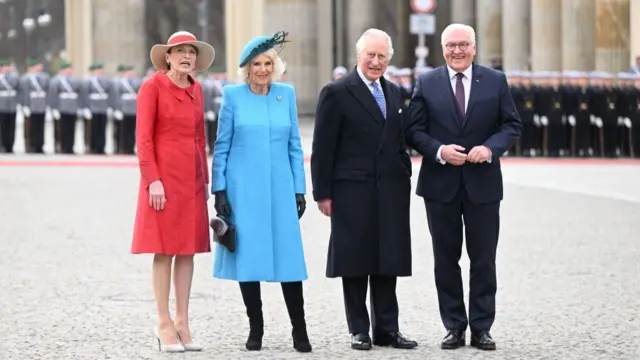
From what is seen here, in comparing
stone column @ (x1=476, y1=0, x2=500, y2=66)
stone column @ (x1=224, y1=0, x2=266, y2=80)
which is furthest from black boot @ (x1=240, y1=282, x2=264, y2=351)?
stone column @ (x1=224, y1=0, x2=266, y2=80)

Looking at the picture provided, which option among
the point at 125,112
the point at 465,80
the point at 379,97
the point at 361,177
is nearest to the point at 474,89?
the point at 465,80

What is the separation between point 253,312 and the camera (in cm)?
941

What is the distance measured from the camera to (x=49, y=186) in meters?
23.0

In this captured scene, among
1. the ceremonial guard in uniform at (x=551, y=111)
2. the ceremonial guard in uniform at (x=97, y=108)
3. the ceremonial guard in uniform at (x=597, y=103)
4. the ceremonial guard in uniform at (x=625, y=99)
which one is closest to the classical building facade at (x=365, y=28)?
the ceremonial guard in uniform at (x=597, y=103)

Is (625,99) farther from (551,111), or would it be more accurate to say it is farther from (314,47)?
(314,47)

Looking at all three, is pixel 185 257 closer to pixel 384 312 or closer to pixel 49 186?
pixel 384 312

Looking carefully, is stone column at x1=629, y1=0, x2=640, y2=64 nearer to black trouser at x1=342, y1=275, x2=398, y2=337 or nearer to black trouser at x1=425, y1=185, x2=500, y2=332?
black trouser at x1=425, y1=185, x2=500, y2=332

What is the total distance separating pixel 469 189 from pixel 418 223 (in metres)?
7.94

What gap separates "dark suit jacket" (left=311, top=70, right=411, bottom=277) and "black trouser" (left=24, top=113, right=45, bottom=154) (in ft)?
79.7

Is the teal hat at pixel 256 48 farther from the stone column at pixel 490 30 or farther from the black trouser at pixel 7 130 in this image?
the stone column at pixel 490 30

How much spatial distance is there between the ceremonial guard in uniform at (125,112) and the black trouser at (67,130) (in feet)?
2.58

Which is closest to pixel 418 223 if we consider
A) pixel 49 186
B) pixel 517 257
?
pixel 517 257

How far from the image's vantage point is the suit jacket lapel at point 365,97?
9523 mm

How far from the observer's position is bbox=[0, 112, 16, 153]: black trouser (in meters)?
33.4
